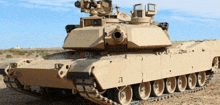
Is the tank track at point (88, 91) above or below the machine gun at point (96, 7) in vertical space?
below

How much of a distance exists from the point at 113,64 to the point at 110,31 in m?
1.84

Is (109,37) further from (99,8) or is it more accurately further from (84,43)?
(99,8)

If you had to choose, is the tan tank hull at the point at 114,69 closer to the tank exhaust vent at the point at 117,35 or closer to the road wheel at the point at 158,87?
the road wheel at the point at 158,87

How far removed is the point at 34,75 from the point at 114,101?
2.55m

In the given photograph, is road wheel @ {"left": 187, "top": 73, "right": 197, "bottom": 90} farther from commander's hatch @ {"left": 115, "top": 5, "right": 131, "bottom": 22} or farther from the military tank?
commander's hatch @ {"left": 115, "top": 5, "right": 131, "bottom": 22}

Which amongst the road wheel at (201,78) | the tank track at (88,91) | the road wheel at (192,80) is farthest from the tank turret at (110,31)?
the road wheel at (201,78)

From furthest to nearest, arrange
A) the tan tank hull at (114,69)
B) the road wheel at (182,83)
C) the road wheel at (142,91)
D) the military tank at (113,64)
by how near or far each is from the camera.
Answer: the road wheel at (182,83)
the road wheel at (142,91)
the military tank at (113,64)
the tan tank hull at (114,69)

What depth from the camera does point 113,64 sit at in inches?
355

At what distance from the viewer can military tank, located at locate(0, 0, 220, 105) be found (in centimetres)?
882

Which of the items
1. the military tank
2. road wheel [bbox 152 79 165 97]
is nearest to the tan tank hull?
the military tank

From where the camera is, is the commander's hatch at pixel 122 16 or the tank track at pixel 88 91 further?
the commander's hatch at pixel 122 16

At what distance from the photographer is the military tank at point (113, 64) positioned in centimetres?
882

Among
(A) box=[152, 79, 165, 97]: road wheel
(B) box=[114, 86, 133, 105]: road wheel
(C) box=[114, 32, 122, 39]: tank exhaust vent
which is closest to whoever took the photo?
(B) box=[114, 86, 133, 105]: road wheel

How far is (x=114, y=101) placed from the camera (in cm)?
991
